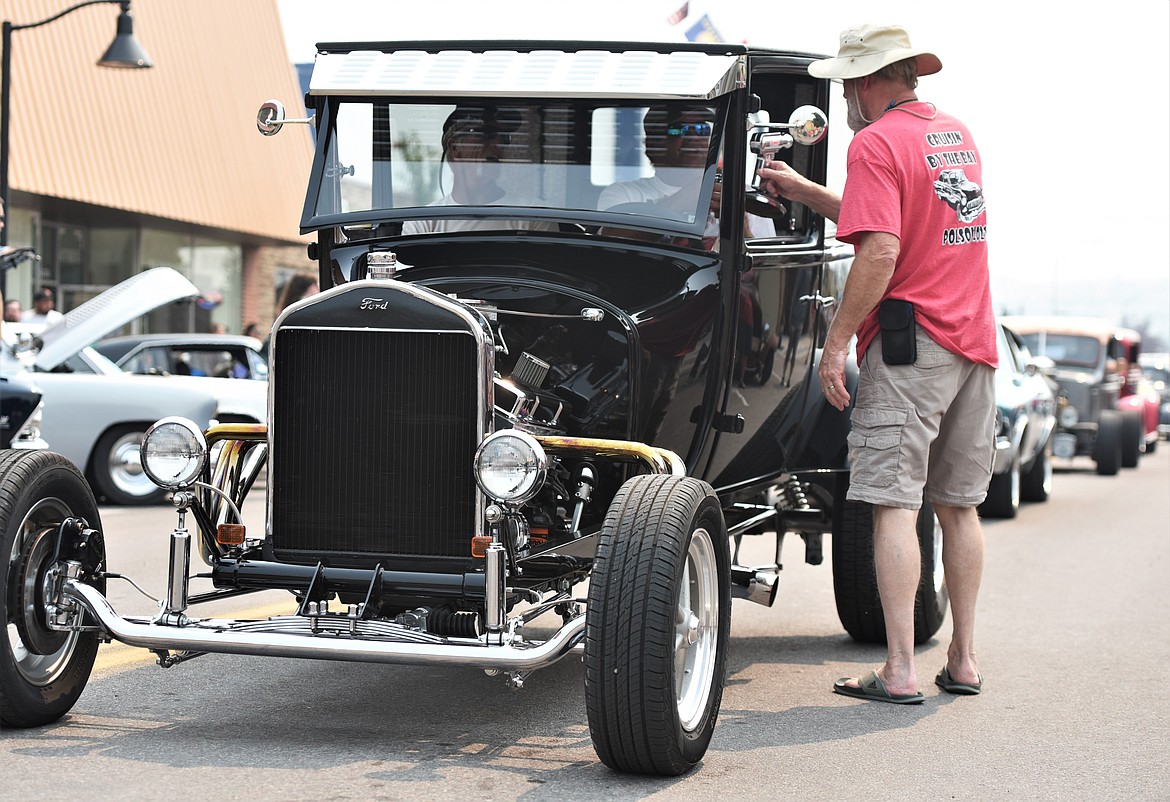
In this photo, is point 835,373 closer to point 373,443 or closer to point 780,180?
point 780,180

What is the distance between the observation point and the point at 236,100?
28422 mm

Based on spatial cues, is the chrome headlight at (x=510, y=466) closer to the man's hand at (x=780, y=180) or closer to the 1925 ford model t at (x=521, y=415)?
the 1925 ford model t at (x=521, y=415)

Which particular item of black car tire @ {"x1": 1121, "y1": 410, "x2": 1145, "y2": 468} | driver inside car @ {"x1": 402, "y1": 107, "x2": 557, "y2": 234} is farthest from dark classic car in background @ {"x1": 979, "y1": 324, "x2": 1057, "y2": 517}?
driver inside car @ {"x1": 402, "y1": 107, "x2": 557, "y2": 234}

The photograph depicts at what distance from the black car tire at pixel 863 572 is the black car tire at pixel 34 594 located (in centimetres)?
314

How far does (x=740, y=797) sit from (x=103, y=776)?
1.75 m

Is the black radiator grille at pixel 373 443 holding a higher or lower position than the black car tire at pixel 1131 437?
higher

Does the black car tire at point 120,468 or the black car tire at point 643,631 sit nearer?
the black car tire at point 643,631

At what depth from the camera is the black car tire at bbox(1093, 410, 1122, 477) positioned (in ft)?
66.7

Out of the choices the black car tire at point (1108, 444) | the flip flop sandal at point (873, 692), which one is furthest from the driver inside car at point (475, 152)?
the black car tire at point (1108, 444)

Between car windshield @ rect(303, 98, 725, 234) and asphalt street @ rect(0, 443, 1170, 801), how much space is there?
5.72ft

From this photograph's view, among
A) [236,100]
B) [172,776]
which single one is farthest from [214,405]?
[236,100]

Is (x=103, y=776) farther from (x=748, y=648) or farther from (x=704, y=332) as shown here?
(x=748, y=648)

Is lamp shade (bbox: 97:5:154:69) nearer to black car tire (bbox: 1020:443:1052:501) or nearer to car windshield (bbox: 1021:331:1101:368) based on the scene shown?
black car tire (bbox: 1020:443:1052:501)

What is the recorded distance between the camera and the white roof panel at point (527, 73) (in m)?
5.51
